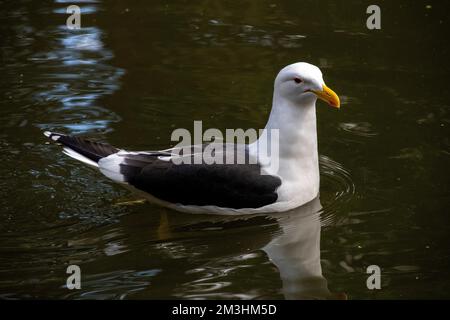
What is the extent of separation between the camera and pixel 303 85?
6.57 metres

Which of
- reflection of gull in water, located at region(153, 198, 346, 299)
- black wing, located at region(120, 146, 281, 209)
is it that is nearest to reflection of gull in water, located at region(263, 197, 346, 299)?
reflection of gull in water, located at region(153, 198, 346, 299)

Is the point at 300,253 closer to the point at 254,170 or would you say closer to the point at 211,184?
the point at 254,170

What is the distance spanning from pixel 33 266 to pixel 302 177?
2.13 m

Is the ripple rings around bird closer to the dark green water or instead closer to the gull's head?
the dark green water

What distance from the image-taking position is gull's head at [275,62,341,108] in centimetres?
653

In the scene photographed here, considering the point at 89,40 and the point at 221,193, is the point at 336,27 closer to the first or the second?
the point at 89,40

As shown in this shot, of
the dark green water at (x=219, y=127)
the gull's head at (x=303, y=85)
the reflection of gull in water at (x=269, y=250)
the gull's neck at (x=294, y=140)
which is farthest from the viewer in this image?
the gull's neck at (x=294, y=140)

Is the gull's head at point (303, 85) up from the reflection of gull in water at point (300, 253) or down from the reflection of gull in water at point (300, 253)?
up

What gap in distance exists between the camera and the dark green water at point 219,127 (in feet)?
19.4

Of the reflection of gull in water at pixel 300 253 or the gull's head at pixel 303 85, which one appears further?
the gull's head at pixel 303 85

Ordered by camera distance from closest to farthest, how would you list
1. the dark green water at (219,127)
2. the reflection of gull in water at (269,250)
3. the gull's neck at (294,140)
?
1. the reflection of gull in water at (269,250)
2. the dark green water at (219,127)
3. the gull's neck at (294,140)

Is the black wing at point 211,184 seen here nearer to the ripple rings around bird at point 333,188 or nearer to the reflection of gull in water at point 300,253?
the reflection of gull in water at point 300,253

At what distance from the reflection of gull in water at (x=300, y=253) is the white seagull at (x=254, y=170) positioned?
106mm

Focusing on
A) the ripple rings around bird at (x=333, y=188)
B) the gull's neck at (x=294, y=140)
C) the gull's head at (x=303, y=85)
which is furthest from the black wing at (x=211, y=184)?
the gull's head at (x=303, y=85)
